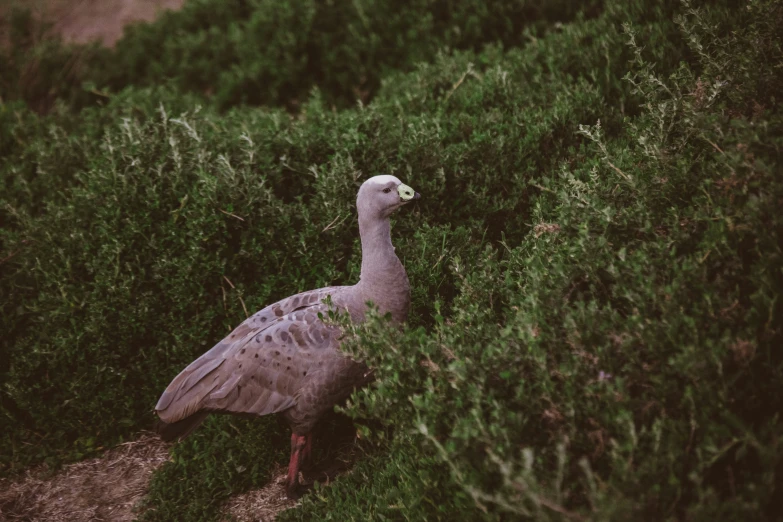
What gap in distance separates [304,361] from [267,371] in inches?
11.2

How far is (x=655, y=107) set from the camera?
4.58 m

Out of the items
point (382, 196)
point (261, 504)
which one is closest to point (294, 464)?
point (261, 504)

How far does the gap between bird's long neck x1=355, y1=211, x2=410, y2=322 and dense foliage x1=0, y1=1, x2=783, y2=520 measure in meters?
0.41

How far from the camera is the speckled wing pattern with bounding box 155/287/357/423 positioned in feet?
14.6

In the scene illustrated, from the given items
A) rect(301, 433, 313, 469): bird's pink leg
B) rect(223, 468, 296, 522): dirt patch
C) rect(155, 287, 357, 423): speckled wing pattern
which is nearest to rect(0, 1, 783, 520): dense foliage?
rect(223, 468, 296, 522): dirt patch

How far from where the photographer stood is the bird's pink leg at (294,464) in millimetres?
4676

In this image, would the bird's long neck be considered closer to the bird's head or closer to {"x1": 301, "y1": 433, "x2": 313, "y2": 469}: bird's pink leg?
the bird's head

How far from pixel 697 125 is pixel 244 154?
3.84 metres

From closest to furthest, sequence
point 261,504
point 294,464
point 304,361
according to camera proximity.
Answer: point 304,361
point 294,464
point 261,504

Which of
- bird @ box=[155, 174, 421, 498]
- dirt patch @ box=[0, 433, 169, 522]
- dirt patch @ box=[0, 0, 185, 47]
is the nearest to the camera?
bird @ box=[155, 174, 421, 498]

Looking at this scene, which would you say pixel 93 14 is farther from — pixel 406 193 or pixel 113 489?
pixel 406 193

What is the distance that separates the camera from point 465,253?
211 inches

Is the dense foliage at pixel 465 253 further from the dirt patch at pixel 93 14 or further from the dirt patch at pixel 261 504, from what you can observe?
the dirt patch at pixel 93 14

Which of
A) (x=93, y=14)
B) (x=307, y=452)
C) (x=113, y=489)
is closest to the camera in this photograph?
(x=307, y=452)
